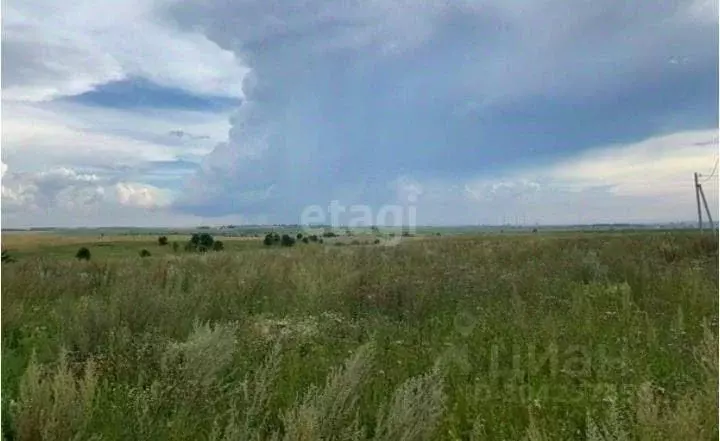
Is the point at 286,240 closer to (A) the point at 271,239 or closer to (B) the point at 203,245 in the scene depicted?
(A) the point at 271,239

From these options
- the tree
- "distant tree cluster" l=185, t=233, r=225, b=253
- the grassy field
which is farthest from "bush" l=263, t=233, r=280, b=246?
the grassy field

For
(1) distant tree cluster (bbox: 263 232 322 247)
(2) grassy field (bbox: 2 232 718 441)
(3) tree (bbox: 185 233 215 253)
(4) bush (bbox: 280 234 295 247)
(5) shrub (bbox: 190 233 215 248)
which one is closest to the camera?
(2) grassy field (bbox: 2 232 718 441)

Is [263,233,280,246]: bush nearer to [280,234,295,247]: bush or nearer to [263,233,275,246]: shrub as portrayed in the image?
[263,233,275,246]: shrub

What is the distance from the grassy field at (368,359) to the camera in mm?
3344

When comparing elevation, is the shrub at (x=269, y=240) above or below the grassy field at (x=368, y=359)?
above

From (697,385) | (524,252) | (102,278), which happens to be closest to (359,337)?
(697,385)

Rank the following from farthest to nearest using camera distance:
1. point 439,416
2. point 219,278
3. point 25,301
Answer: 1. point 219,278
2. point 25,301
3. point 439,416

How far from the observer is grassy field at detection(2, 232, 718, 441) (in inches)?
132

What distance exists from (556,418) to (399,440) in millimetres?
1143

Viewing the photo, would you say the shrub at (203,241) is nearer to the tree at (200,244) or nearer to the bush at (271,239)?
the tree at (200,244)

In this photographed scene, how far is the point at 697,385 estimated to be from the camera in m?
4.01

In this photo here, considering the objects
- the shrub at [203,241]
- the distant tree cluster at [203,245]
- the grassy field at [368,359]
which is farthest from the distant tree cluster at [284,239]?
the grassy field at [368,359]

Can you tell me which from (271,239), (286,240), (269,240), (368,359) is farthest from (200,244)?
(368,359)

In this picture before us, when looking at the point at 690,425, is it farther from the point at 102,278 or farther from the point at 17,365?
the point at 102,278
